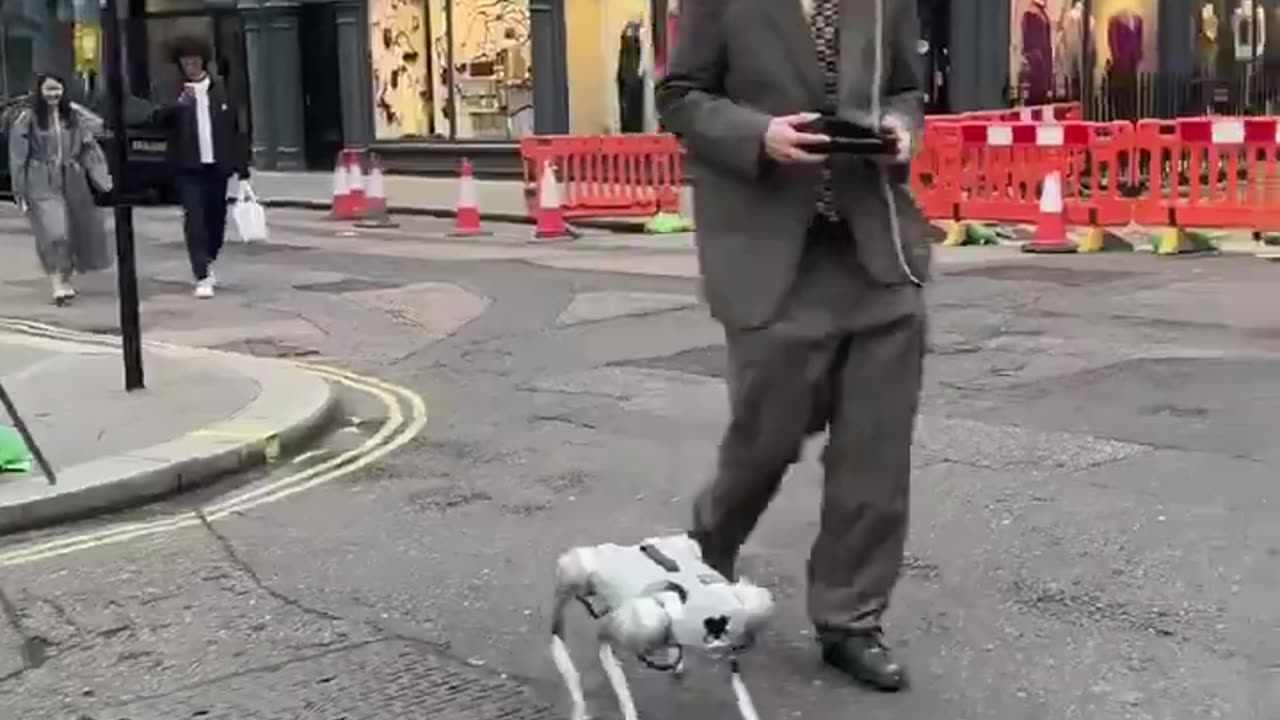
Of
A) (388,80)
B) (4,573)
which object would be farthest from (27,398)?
(388,80)

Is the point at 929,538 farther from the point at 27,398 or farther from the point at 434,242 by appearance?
the point at 434,242

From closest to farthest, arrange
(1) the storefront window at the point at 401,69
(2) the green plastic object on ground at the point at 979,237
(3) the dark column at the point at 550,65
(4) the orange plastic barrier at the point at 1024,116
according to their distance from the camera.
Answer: (2) the green plastic object on ground at the point at 979,237, (4) the orange plastic barrier at the point at 1024,116, (3) the dark column at the point at 550,65, (1) the storefront window at the point at 401,69

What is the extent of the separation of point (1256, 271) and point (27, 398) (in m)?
8.50

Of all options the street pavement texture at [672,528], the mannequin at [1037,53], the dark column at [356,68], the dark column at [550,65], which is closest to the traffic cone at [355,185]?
the dark column at [550,65]

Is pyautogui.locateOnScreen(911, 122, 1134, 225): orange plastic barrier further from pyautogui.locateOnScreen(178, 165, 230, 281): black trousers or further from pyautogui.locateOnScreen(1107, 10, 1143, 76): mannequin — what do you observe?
pyautogui.locateOnScreen(1107, 10, 1143, 76): mannequin

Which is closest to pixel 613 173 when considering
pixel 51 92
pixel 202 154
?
pixel 202 154

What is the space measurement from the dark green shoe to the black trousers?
Result: 991 centimetres

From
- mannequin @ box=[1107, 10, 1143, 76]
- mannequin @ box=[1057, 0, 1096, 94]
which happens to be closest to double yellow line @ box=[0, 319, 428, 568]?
mannequin @ box=[1057, 0, 1096, 94]

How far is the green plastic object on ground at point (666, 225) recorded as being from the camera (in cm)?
1822

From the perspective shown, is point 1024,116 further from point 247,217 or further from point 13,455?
point 13,455

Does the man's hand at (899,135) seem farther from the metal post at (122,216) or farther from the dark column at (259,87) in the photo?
the dark column at (259,87)

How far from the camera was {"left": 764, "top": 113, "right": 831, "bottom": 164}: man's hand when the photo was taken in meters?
3.93

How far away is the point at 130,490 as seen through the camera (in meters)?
6.86

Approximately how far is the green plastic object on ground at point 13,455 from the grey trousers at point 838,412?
374 centimetres
